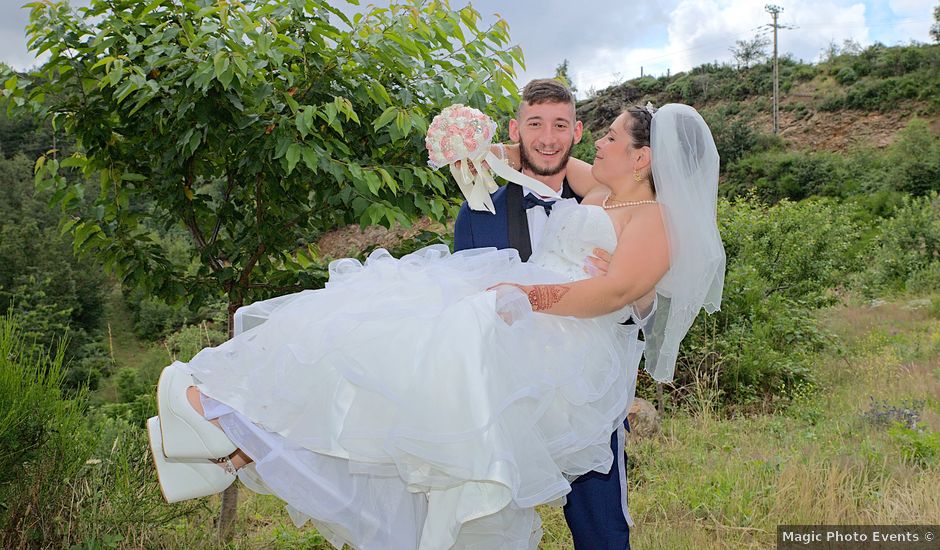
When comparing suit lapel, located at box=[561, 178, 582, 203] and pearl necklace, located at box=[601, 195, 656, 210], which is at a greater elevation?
suit lapel, located at box=[561, 178, 582, 203]

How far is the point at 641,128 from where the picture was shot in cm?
283

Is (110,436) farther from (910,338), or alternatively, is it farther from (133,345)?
(133,345)

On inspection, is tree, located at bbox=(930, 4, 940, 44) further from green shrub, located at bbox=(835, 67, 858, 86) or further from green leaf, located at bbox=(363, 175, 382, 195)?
green leaf, located at bbox=(363, 175, 382, 195)

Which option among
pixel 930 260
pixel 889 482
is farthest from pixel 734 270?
pixel 930 260

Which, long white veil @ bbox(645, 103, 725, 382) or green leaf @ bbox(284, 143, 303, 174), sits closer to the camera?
long white veil @ bbox(645, 103, 725, 382)

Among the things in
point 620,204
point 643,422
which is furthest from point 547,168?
point 643,422

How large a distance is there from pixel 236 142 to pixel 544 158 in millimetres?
1431

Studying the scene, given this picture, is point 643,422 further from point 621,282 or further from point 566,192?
point 621,282

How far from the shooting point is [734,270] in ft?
31.0

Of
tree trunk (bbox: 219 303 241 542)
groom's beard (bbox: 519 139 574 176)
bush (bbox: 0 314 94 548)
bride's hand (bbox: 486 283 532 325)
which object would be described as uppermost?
groom's beard (bbox: 519 139 574 176)

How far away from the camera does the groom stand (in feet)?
9.40

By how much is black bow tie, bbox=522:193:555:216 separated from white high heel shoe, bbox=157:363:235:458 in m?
1.55

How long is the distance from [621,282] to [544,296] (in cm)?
28

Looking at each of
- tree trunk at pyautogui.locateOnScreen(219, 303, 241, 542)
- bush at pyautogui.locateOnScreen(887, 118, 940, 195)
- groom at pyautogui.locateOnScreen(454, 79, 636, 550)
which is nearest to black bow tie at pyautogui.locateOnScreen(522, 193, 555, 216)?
groom at pyautogui.locateOnScreen(454, 79, 636, 550)
